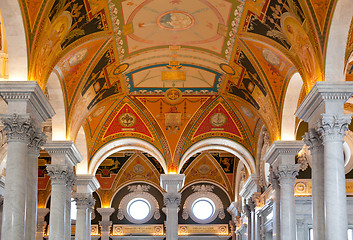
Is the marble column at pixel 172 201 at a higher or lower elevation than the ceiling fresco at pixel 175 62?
lower

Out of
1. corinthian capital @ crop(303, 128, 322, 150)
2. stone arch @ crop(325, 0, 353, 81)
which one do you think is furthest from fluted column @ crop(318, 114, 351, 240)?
stone arch @ crop(325, 0, 353, 81)

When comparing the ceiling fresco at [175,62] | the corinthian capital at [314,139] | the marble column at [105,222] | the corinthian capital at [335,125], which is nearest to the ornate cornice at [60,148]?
the ceiling fresco at [175,62]

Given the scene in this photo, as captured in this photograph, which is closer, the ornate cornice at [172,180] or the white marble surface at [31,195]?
the white marble surface at [31,195]

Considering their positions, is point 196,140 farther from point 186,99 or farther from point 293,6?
point 293,6

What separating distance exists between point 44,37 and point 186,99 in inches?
383

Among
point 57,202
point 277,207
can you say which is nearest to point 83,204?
point 57,202

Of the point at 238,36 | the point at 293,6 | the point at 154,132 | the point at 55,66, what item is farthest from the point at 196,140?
the point at 293,6

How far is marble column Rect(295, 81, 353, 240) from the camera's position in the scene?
42.1 feet

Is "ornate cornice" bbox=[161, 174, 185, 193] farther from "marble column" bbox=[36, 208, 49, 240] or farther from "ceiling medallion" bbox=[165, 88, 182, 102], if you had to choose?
"marble column" bbox=[36, 208, 49, 240]

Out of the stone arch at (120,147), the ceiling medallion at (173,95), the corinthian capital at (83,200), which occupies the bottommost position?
the corinthian capital at (83,200)

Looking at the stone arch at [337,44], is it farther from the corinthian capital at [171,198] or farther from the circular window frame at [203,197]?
the circular window frame at [203,197]

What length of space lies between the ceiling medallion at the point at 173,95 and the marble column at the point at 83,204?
14.6 ft

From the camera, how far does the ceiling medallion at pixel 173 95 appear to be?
75.7 ft

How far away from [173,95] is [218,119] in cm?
224
